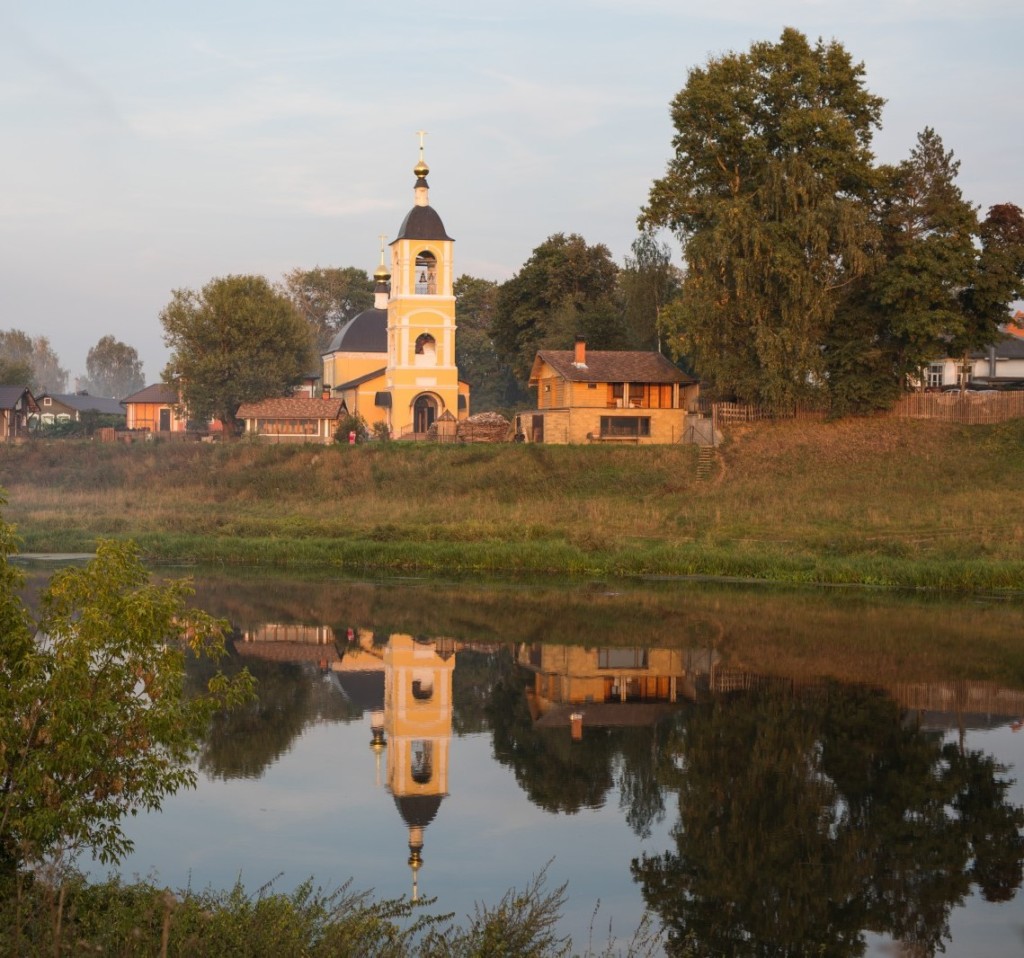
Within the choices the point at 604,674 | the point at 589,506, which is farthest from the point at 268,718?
the point at 589,506

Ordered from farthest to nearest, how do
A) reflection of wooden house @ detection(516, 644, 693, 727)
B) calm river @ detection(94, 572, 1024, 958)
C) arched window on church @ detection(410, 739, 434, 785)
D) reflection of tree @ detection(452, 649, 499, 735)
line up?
reflection of wooden house @ detection(516, 644, 693, 727)
reflection of tree @ detection(452, 649, 499, 735)
arched window on church @ detection(410, 739, 434, 785)
calm river @ detection(94, 572, 1024, 958)

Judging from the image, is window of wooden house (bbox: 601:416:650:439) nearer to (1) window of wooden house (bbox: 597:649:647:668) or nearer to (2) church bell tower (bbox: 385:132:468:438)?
(2) church bell tower (bbox: 385:132:468:438)

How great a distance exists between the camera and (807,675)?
26.5 m

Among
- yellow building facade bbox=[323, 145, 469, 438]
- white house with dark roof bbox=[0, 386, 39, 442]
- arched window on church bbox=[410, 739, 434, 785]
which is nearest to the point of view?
arched window on church bbox=[410, 739, 434, 785]

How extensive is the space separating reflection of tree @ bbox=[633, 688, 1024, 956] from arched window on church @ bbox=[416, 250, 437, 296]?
53442 millimetres

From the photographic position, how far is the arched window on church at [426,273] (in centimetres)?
7381

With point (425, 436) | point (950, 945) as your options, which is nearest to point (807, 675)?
point (950, 945)

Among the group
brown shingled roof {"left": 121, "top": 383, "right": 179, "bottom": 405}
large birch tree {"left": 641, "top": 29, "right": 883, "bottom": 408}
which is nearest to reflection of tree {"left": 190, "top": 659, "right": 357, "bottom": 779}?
large birch tree {"left": 641, "top": 29, "right": 883, "bottom": 408}

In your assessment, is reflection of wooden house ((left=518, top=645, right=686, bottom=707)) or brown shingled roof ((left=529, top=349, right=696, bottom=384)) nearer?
reflection of wooden house ((left=518, top=645, right=686, bottom=707))

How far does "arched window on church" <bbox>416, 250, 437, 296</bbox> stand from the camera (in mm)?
73812

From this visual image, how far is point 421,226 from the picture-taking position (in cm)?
7312

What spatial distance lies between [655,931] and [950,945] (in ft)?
9.72

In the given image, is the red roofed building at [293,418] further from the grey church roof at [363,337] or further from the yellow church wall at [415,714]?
the yellow church wall at [415,714]

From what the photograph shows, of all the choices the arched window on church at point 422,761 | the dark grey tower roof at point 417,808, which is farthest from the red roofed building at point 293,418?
the dark grey tower roof at point 417,808
